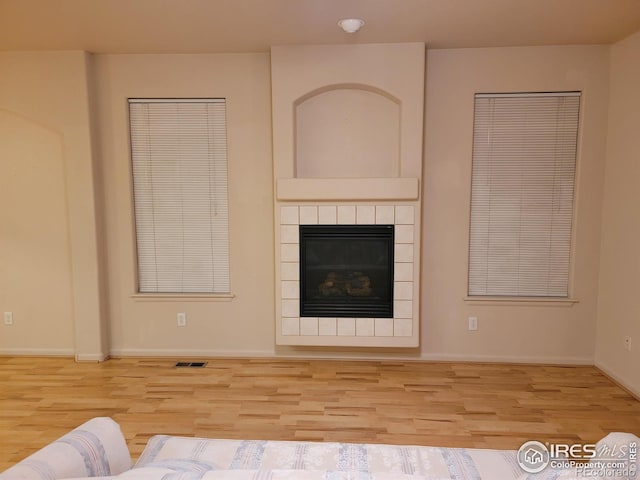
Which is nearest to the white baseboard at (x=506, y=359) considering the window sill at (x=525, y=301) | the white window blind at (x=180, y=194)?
the window sill at (x=525, y=301)

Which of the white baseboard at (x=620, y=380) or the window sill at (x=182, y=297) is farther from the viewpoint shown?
the window sill at (x=182, y=297)

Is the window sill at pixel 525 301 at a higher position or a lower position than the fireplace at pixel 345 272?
lower

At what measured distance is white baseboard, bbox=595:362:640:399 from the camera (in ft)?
10.4

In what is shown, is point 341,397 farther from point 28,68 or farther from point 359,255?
point 28,68

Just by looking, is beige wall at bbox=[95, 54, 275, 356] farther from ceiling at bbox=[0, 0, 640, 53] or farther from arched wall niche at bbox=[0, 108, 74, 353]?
arched wall niche at bbox=[0, 108, 74, 353]

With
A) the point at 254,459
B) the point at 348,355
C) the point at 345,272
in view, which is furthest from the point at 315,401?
the point at 254,459

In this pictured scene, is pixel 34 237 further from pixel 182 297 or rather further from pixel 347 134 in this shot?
pixel 347 134

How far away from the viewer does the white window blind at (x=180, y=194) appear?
3861mm

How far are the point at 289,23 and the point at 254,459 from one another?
2.83 m

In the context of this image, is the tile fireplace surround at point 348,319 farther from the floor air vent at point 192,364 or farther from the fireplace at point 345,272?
the floor air vent at point 192,364

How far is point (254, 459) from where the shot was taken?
162cm

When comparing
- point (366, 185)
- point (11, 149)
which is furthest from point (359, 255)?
point (11, 149)

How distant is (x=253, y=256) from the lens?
3932 millimetres

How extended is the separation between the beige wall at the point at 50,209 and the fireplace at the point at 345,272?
1962 mm
